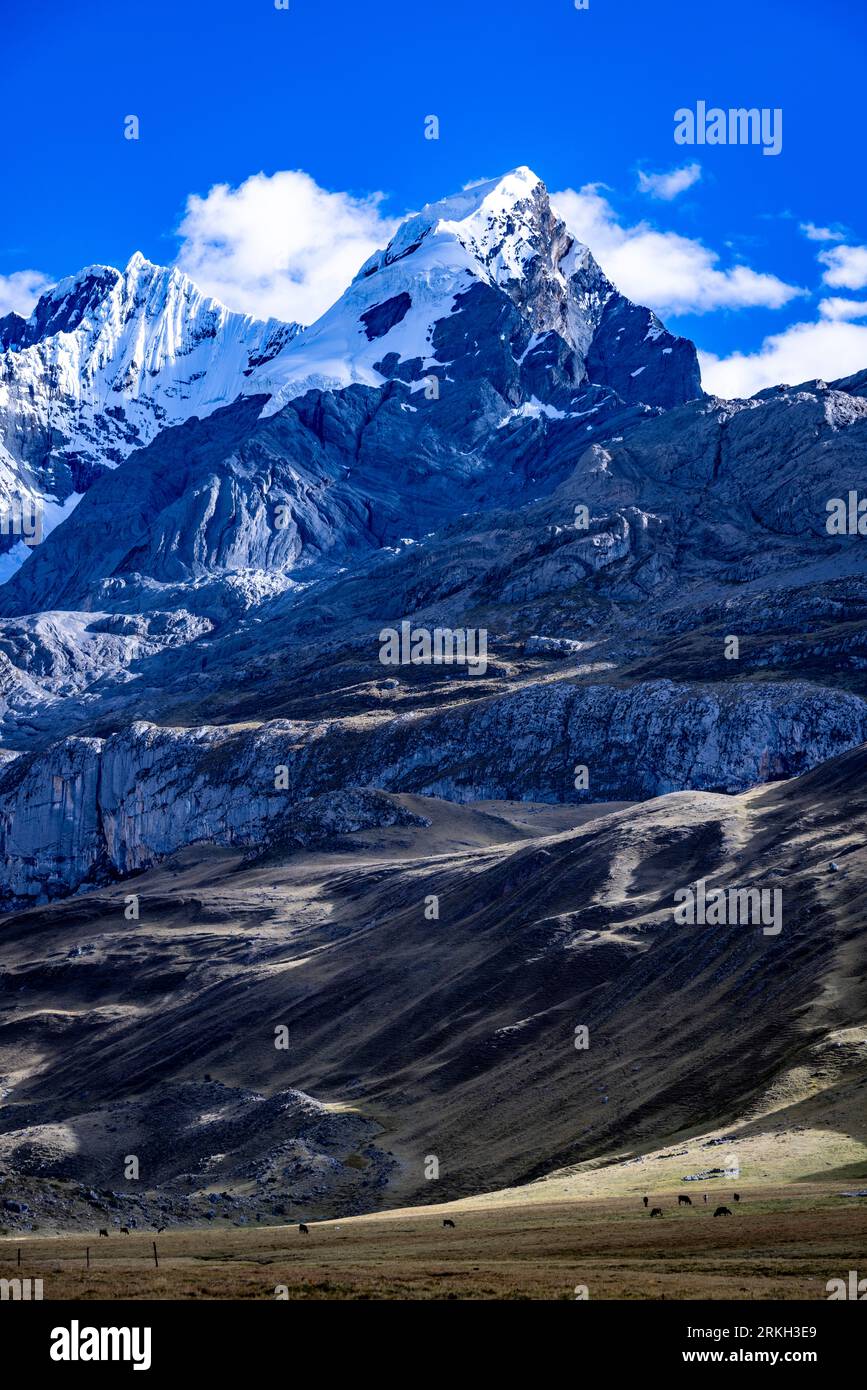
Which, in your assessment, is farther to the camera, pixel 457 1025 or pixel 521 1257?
pixel 457 1025

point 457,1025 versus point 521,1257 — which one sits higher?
point 457,1025

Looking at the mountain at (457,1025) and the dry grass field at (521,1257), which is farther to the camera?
the mountain at (457,1025)

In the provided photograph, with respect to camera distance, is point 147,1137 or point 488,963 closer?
point 147,1137

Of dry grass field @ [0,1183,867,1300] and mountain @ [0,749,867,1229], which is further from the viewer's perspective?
mountain @ [0,749,867,1229]

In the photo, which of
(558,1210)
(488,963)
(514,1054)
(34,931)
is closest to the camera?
(558,1210)

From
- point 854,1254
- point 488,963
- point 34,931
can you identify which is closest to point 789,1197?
point 854,1254

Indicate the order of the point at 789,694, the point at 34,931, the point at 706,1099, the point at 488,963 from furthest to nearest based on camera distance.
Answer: the point at 789,694
the point at 34,931
the point at 488,963
the point at 706,1099

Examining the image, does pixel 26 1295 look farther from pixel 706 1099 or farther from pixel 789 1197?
pixel 706 1099
